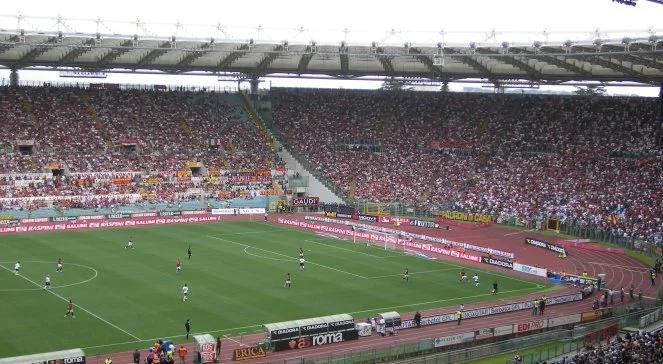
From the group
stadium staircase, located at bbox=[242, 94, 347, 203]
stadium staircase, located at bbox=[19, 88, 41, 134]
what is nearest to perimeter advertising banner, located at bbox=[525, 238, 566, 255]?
stadium staircase, located at bbox=[242, 94, 347, 203]

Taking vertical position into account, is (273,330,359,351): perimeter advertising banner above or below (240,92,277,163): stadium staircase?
below

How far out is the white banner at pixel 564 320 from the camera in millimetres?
35031

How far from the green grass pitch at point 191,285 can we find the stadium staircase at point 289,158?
17064 mm

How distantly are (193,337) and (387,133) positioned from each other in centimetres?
5385

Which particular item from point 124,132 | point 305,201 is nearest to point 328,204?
point 305,201

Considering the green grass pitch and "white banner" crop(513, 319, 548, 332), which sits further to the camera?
"white banner" crop(513, 319, 548, 332)

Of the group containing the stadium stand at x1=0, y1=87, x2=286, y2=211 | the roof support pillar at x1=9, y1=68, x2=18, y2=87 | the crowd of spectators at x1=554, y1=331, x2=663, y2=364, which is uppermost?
the roof support pillar at x1=9, y1=68, x2=18, y2=87

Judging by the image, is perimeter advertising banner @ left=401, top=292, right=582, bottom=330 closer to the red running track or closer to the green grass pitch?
the red running track

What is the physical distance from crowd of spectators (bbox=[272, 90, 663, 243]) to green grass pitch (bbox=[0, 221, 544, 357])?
1803 cm

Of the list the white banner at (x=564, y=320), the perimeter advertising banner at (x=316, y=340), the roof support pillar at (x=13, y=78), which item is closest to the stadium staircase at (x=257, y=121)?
the roof support pillar at (x=13, y=78)

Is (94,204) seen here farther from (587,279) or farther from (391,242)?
(587,279)

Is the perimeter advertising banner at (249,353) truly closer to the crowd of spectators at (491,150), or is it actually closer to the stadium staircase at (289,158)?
the crowd of spectators at (491,150)

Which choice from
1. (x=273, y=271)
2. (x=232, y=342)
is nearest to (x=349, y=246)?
(x=273, y=271)

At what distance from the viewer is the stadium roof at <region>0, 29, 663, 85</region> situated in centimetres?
6031
